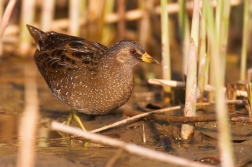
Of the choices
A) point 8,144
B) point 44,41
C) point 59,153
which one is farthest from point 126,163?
point 44,41

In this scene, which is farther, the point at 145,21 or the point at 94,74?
the point at 145,21

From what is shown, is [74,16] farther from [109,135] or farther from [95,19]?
[109,135]

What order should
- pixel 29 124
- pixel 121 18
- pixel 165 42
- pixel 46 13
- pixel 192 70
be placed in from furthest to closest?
pixel 121 18 → pixel 46 13 → pixel 165 42 → pixel 192 70 → pixel 29 124

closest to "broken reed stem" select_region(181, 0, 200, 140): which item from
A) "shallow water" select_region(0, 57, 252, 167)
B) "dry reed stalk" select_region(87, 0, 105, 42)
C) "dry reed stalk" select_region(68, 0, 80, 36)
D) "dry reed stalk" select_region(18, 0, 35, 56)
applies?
"shallow water" select_region(0, 57, 252, 167)

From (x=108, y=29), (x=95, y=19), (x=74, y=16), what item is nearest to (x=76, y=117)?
(x=74, y=16)

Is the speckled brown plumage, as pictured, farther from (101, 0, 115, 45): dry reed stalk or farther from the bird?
(101, 0, 115, 45): dry reed stalk

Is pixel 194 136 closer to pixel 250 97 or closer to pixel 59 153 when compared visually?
pixel 250 97
